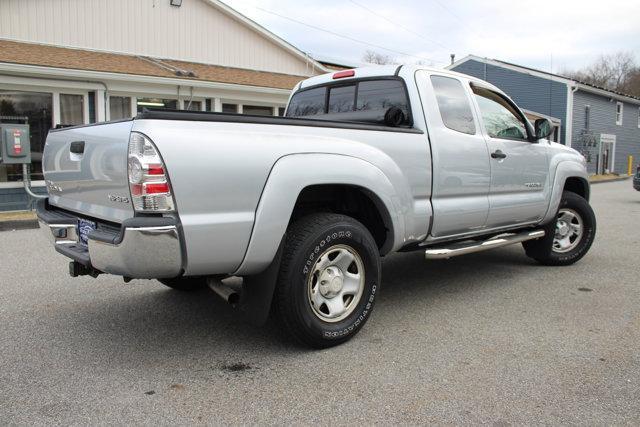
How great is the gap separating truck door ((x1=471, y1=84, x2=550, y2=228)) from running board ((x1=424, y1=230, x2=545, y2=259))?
0.13 metres

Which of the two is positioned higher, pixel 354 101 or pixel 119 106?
pixel 119 106

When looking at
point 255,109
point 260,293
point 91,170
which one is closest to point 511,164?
point 260,293

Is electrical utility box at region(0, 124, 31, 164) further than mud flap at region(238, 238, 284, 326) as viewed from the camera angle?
Yes

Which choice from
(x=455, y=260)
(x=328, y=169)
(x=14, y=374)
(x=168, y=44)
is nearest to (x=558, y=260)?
(x=455, y=260)

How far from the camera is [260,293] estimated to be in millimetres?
→ 3352

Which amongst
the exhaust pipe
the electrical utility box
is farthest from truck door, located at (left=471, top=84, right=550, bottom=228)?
the electrical utility box

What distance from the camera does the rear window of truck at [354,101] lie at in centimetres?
453

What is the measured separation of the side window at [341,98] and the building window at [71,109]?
9.44 m

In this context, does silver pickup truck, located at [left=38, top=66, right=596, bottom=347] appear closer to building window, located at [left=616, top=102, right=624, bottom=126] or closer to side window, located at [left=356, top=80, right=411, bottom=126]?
side window, located at [left=356, top=80, right=411, bottom=126]

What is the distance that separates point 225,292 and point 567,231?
4447mm

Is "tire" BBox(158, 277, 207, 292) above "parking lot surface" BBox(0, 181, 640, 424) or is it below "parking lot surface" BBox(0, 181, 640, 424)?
above

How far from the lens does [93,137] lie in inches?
129

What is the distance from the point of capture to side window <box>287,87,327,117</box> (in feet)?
17.1

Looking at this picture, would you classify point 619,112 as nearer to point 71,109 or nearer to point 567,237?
point 567,237
